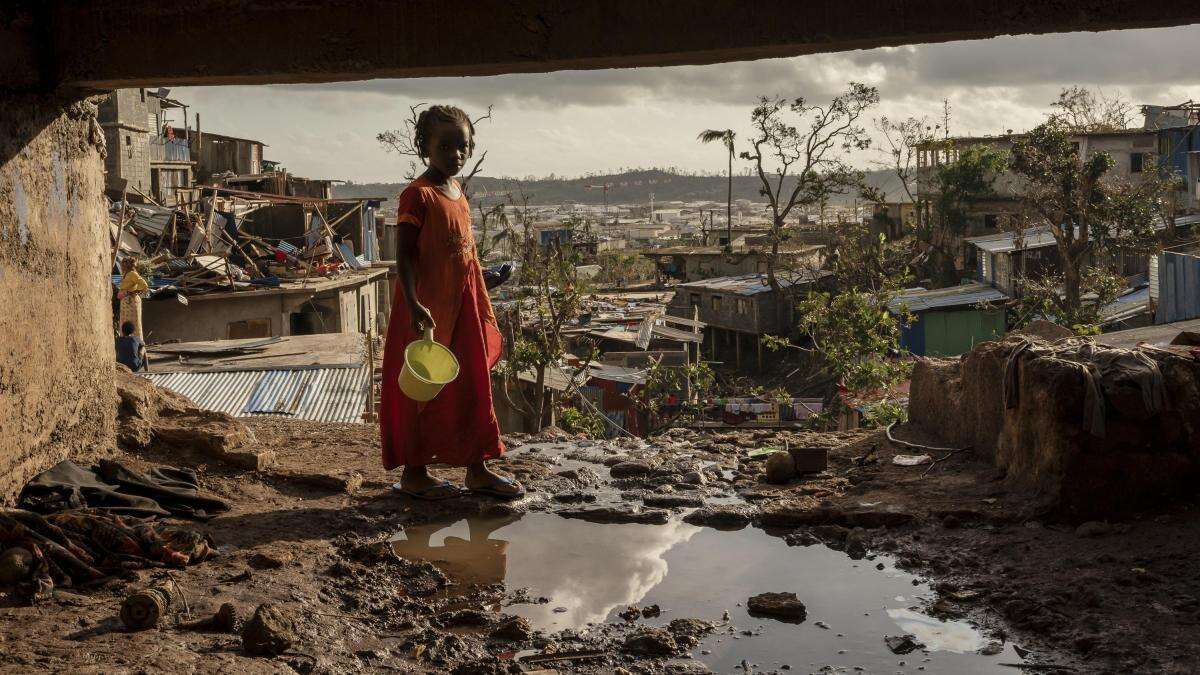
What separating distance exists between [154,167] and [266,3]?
1152 inches

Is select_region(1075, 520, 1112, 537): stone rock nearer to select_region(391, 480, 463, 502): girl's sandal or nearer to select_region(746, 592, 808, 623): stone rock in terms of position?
select_region(746, 592, 808, 623): stone rock

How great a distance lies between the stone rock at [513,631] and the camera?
3.24 meters

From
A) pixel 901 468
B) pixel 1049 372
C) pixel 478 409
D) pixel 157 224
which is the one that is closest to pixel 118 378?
pixel 478 409

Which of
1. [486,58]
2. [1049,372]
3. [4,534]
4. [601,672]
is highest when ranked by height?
[486,58]

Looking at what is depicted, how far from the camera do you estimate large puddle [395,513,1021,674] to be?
3107 mm

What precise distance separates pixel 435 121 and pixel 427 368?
1.07 m

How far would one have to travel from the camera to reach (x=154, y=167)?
101 ft

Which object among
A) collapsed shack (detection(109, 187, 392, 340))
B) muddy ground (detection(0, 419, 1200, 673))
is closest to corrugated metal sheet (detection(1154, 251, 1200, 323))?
muddy ground (detection(0, 419, 1200, 673))

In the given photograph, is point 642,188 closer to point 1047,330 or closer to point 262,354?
point 262,354

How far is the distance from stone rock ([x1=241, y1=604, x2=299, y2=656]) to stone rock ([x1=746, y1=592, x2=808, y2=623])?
1420 mm

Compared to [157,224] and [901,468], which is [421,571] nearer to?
[901,468]

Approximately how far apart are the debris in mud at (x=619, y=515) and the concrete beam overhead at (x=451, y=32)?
1.85 meters

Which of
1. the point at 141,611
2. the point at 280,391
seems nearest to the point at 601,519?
the point at 141,611

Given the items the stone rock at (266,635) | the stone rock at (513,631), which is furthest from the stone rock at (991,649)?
the stone rock at (266,635)
